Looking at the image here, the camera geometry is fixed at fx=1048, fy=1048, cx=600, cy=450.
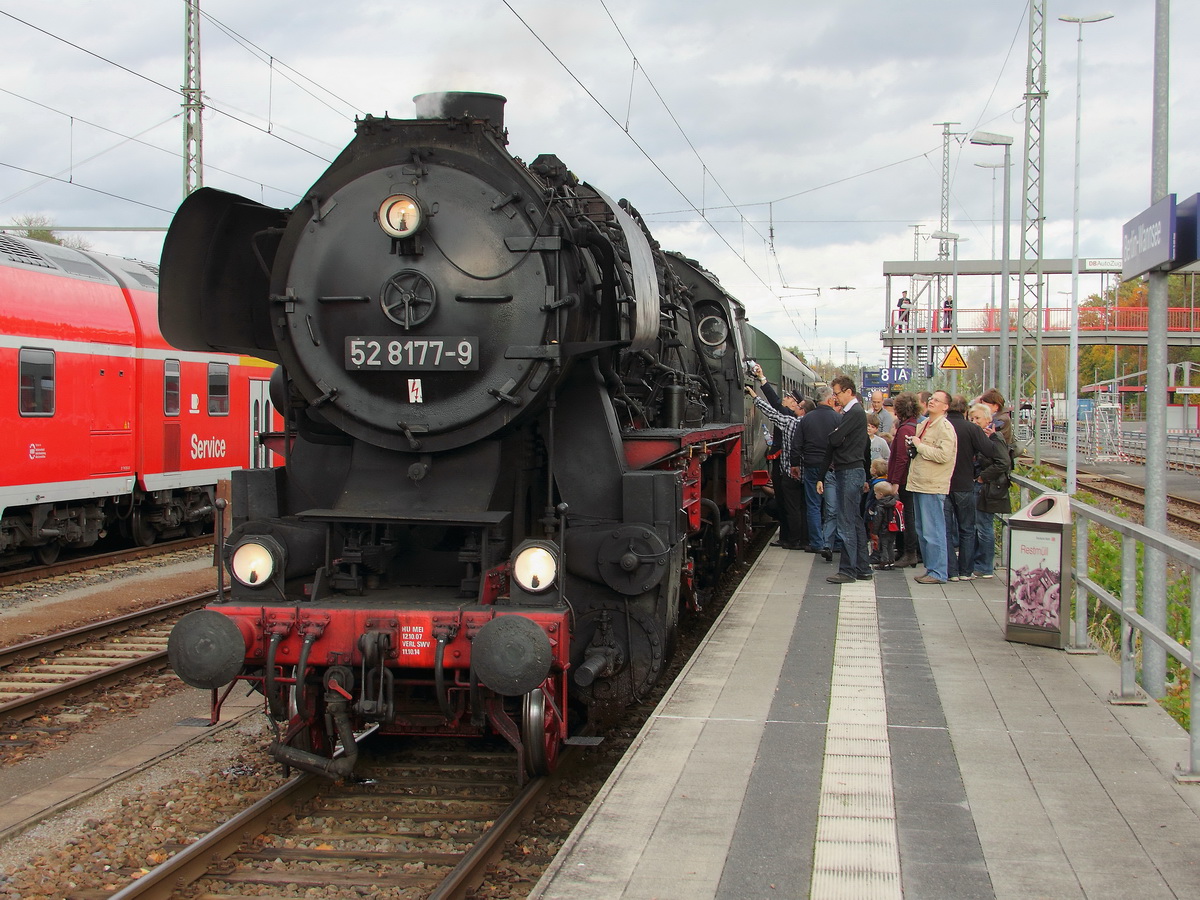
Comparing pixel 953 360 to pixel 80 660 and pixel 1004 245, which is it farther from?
pixel 80 660

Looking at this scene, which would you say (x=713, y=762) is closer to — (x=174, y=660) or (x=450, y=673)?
(x=450, y=673)

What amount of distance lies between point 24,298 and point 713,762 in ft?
31.5

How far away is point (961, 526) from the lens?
8.98 m

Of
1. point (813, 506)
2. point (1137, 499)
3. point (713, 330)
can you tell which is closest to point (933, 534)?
point (813, 506)

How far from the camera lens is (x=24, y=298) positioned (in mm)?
10914

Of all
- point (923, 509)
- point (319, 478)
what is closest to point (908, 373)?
point (923, 509)

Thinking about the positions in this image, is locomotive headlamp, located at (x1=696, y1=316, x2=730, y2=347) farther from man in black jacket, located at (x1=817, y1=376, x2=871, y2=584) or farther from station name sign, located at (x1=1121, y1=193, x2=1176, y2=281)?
station name sign, located at (x1=1121, y1=193, x2=1176, y2=281)

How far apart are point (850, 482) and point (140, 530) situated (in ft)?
30.7

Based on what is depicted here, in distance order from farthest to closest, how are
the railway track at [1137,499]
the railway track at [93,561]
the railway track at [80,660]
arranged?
the railway track at [1137,499]
the railway track at [93,561]
the railway track at [80,660]

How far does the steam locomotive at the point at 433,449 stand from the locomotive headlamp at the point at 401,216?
0.02 m

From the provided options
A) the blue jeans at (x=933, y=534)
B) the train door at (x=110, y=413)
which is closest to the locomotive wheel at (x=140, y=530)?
the train door at (x=110, y=413)

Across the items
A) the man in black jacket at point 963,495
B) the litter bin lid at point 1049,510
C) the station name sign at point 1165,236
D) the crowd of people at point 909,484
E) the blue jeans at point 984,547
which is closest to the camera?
the station name sign at point 1165,236

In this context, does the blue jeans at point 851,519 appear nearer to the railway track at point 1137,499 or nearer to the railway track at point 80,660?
the railway track at point 80,660

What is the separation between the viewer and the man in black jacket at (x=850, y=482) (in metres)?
8.61
